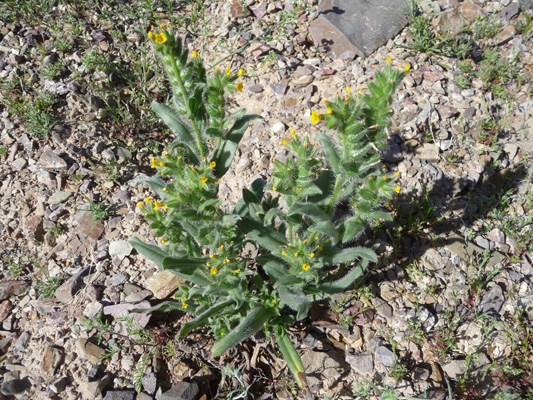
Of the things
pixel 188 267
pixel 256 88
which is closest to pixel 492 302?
pixel 188 267

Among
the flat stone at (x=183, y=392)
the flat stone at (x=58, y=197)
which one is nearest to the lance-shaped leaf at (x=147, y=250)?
the flat stone at (x=183, y=392)

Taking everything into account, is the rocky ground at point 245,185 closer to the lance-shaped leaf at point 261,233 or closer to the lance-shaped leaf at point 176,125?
the lance-shaped leaf at point 261,233

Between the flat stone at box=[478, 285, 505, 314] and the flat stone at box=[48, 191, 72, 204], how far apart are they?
4.82 meters

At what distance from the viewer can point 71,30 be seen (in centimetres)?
643

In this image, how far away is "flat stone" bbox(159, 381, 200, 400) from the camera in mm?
3889

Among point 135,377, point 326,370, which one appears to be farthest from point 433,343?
point 135,377

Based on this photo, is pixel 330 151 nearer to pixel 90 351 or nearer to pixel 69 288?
pixel 90 351

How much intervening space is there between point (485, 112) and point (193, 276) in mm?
4300

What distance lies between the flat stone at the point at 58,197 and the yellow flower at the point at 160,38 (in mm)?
3015

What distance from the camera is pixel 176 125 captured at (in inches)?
137

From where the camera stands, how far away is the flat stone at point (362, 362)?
4145 millimetres

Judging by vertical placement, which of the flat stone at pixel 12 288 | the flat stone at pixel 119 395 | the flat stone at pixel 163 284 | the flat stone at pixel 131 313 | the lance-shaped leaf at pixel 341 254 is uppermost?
the lance-shaped leaf at pixel 341 254

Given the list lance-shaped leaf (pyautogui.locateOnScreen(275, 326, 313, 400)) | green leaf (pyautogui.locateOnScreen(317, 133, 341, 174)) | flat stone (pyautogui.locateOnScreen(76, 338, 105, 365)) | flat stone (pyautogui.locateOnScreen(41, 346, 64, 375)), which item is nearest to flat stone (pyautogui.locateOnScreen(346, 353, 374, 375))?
lance-shaped leaf (pyautogui.locateOnScreen(275, 326, 313, 400))

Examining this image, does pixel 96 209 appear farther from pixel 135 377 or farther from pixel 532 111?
pixel 532 111
